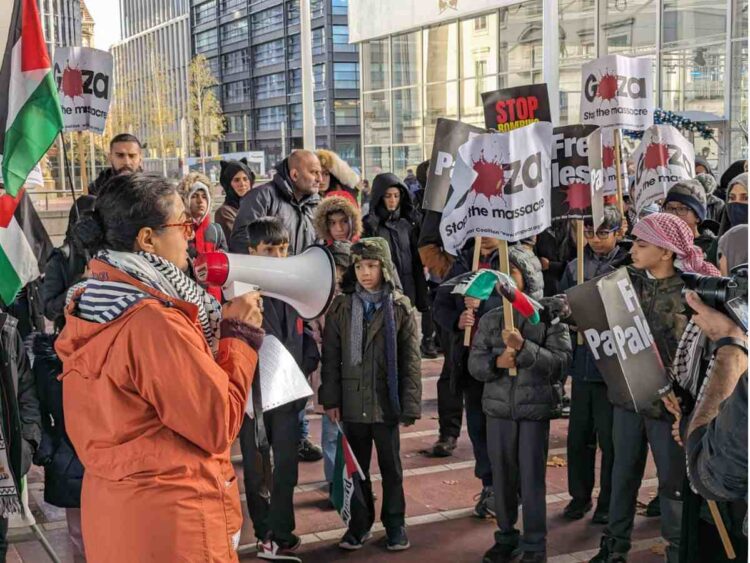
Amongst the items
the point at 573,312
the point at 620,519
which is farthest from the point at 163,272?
the point at 620,519

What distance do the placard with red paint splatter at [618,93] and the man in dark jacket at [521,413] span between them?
4169 millimetres

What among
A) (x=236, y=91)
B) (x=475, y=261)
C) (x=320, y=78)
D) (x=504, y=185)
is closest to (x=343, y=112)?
(x=320, y=78)

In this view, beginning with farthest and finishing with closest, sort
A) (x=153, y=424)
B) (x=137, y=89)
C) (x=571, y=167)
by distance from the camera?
(x=137, y=89) → (x=571, y=167) → (x=153, y=424)

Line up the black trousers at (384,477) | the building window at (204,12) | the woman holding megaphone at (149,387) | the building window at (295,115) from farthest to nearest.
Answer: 1. the building window at (204,12)
2. the building window at (295,115)
3. the black trousers at (384,477)
4. the woman holding megaphone at (149,387)

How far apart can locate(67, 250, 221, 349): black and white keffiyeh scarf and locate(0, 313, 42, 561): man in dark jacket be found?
1.87 meters

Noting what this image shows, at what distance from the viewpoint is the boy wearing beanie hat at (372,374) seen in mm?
5508

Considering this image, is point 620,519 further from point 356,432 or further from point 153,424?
point 153,424

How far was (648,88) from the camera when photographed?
29.8ft

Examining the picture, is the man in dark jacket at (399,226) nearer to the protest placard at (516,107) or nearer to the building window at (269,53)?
the protest placard at (516,107)

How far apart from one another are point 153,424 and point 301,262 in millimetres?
842

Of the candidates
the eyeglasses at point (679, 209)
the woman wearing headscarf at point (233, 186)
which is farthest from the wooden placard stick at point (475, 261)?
the woman wearing headscarf at point (233, 186)

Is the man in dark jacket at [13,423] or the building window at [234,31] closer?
the man in dark jacket at [13,423]

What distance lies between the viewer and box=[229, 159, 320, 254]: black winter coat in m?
7.07

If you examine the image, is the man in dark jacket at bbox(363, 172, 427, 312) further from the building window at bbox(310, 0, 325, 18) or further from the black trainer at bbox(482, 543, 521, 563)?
the building window at bbox(310, 0, 325, 18)
